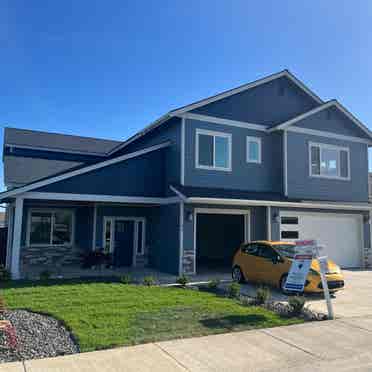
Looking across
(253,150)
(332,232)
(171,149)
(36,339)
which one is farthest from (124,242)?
(36,339)

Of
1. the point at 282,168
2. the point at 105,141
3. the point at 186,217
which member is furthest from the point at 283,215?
the point at 105,141

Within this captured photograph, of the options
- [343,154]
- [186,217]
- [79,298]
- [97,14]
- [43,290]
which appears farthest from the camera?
[343,154]

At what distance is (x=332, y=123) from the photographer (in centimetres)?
1853

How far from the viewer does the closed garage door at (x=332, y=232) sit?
16.5 m

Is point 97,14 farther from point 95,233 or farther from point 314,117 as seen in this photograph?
point 314,117

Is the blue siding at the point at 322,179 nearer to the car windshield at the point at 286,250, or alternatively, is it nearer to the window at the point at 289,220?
the window at the point at 289,220

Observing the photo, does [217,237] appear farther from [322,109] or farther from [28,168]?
[28,168]

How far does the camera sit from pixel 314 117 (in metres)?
17.9

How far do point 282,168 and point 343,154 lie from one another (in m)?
3.94

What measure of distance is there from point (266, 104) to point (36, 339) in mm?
14264

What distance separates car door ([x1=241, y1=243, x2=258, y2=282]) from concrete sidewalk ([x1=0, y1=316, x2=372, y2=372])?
5251mm

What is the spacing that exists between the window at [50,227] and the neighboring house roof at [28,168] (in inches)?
81.9

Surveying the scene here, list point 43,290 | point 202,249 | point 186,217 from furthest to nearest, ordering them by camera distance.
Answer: point 202,249, point 186,217, point 43,290

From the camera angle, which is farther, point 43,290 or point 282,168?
point 282,168
